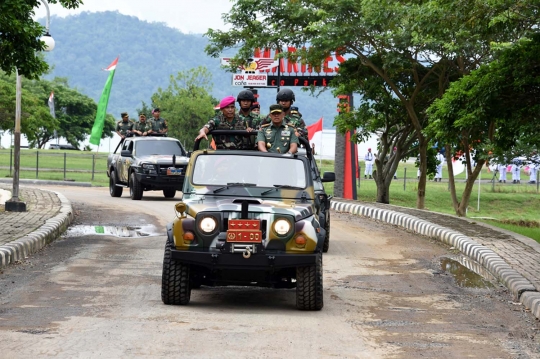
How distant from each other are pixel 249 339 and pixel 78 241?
832cm

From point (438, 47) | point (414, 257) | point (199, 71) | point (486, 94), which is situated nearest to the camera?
point (414, 257)

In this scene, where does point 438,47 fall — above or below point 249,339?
above

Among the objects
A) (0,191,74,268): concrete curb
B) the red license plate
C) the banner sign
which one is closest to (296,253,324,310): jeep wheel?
the red license plate

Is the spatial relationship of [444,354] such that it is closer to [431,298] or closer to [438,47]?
[431,298]

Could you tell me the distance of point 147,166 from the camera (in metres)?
24.1

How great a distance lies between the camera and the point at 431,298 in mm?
10492

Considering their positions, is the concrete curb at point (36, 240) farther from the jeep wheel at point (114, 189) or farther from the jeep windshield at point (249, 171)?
the jeep wheel at point (114, 189)

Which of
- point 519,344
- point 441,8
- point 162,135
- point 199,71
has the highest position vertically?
point 199,71

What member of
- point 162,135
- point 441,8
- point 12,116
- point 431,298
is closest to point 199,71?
point 12,116

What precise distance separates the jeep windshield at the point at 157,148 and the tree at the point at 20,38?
9354 mm

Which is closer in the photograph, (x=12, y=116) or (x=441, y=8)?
(x=441, y=8)

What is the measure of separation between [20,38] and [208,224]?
6910 mm

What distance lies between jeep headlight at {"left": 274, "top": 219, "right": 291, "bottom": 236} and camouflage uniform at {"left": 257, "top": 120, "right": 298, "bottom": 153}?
2833 mm

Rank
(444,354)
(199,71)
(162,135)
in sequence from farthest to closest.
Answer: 1. (199,71)
2. (162,135)
3. (444,354)
